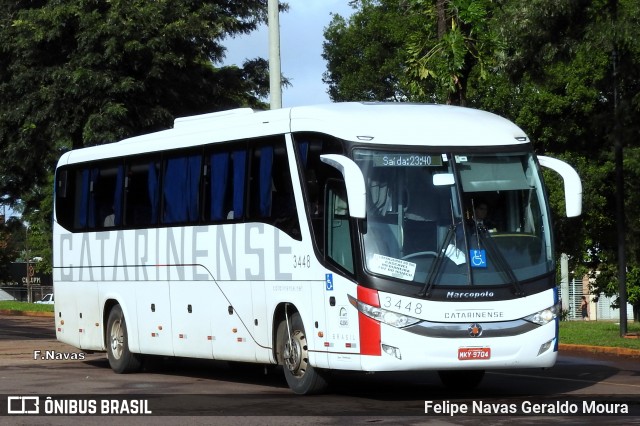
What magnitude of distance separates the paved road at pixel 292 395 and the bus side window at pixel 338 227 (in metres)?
1.57

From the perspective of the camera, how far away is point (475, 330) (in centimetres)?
1464

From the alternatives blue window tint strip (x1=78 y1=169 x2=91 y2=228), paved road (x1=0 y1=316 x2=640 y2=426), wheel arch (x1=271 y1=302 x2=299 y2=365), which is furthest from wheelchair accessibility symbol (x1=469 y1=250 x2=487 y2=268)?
blue window tint strip (x1=78 y1=169 x2=91 y2=228)

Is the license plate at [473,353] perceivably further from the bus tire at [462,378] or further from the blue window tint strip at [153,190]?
the blue window tint strip at [153,190]

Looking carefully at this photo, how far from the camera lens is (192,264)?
18.7 metres

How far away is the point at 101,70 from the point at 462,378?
19441mm

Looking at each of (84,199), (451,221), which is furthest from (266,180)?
(84,199)

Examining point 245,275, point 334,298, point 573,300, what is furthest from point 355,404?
point 573,300

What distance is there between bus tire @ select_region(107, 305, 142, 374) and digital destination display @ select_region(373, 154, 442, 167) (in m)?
6.85

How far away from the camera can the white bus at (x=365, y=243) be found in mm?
14625

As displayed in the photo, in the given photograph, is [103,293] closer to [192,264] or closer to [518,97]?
[192,264]

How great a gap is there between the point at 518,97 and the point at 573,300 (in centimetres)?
2984

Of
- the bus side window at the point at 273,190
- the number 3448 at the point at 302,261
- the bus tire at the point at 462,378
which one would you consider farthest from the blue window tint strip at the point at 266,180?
the bus tire at the point at 462,378

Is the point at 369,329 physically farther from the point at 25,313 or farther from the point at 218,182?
the point at 25,313

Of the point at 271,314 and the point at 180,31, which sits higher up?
the point at 180,31
